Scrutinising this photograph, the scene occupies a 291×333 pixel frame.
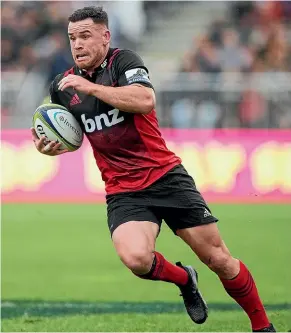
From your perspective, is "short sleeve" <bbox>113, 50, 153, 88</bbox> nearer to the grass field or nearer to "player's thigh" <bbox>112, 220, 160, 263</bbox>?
"player's thigh" <bbox>112, 220, 160, 263</bbox>

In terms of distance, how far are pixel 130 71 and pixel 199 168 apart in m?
9.02

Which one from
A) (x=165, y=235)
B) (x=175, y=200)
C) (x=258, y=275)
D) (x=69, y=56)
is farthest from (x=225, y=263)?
(x=69, y=56)

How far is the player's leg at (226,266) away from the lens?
20.5 feet

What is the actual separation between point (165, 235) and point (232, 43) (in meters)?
6.07

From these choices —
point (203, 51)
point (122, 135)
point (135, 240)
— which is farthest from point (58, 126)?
point (203, 51)

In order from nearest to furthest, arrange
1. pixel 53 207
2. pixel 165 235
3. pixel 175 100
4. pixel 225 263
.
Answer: pixel 225 263
pixel 165 235
pixel 53 207
pixel 175 100

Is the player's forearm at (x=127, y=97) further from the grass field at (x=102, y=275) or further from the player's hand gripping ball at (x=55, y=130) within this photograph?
the grass field at (x=102, y=275)

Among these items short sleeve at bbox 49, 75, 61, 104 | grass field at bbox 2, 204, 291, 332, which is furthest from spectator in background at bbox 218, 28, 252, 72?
short sleeve at bbox 49, 75, 61, 104

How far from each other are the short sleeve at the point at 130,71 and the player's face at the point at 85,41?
17 cm

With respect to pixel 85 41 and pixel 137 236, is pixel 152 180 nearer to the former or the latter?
pixel 137 236

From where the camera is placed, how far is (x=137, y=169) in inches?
248

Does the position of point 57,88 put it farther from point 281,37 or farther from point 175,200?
point 281,37

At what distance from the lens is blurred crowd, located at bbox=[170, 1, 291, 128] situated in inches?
632

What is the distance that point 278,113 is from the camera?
16.0m
